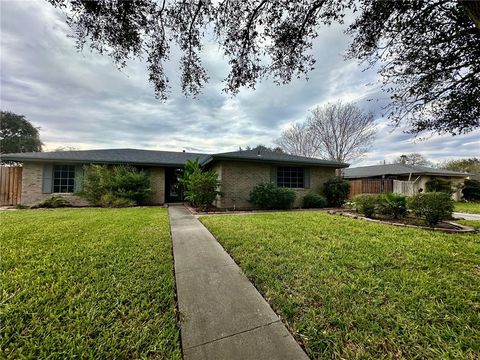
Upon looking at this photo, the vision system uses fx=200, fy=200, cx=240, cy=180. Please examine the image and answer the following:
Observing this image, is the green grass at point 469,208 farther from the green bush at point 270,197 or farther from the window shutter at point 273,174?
the window shutter at point 273,174

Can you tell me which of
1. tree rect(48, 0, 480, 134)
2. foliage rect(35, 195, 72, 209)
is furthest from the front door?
tree rect(48, 0, 480, 134)

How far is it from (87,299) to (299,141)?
29101 millimetres

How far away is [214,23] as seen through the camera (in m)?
4.22

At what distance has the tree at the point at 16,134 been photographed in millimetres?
24203

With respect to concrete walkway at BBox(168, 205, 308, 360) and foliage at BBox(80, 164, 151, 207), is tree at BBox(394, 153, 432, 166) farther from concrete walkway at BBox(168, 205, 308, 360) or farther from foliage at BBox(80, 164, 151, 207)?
concrete walkway at BBox(168, 205, 308, 360)

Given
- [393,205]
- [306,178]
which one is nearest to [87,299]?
[393,205]

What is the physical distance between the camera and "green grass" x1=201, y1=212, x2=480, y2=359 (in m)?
1.84

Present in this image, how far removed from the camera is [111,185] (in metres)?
10.8

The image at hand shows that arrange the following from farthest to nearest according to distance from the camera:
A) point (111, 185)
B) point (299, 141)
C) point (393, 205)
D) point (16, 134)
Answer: point (299, 141) → point (16, 134) → point (111, 185) → point (393, 205)

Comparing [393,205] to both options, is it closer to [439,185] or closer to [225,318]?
[225,318]

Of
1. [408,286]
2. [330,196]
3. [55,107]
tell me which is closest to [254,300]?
[408,286]

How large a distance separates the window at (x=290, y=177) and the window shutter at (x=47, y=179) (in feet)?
42.6

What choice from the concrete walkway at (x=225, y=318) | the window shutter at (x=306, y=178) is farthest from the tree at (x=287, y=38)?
the window shutter at (x=306, y=178)

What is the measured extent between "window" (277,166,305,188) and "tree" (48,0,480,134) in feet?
23.9
